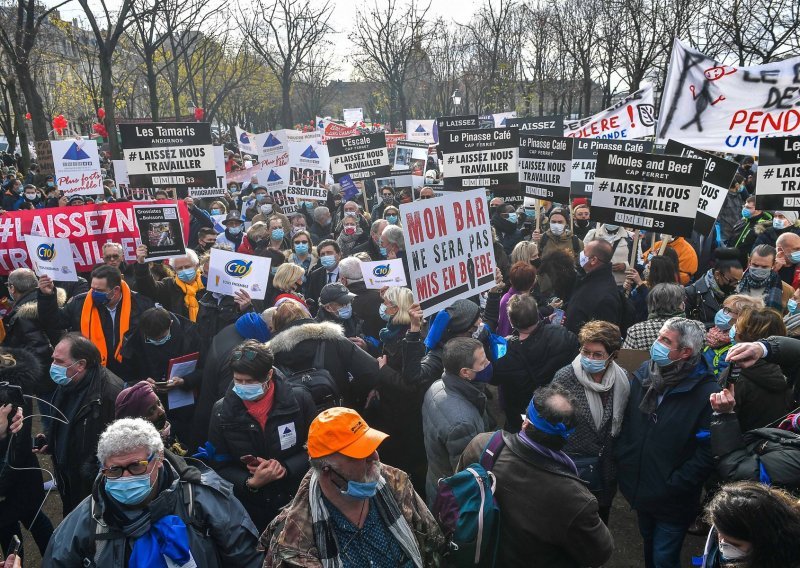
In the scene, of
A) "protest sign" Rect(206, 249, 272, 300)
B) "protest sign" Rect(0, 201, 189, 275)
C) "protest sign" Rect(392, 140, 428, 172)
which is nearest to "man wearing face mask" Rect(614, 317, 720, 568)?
"protest sign" Rect(206, 249, 272, 300)

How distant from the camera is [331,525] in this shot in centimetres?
264

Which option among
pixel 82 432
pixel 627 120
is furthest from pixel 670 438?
pixel 627 120

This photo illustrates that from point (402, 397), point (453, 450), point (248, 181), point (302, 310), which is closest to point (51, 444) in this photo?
point (302, 310)

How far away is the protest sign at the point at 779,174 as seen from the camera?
6148 millimetres

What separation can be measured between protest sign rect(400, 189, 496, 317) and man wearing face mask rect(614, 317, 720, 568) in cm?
166

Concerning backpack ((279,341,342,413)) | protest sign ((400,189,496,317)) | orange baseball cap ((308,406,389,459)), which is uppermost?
protest sign ((400,189,496,317))

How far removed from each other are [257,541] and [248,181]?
1592 cm

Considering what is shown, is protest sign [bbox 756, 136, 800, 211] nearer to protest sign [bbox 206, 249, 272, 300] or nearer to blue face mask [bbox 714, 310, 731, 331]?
blue face mask [bbox 714, 310, 731, 331]

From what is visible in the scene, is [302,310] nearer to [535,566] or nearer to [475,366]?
[475,366]

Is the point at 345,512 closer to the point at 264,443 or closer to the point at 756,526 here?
the point at 264,443

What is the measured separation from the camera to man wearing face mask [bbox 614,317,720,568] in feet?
12.0

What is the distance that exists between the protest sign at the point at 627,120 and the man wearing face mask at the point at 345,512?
1120 cm

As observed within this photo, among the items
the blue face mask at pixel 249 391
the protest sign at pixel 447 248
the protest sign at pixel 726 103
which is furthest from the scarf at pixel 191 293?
the protest sign at pixel 726 103

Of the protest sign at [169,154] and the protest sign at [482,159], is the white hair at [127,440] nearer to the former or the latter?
the protest sign at [482,159]
